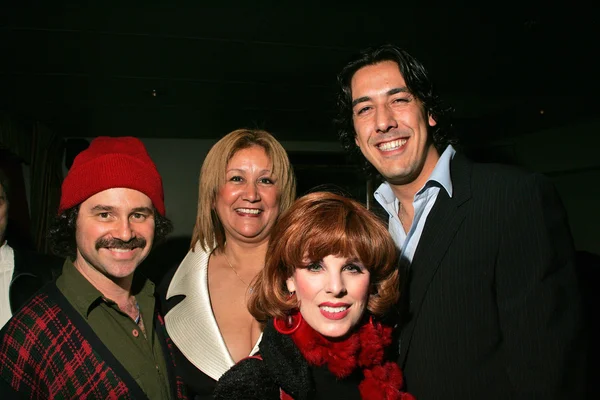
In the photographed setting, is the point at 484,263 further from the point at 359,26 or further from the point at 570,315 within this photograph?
the point at 359,26

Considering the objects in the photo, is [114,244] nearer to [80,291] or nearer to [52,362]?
[80,291]

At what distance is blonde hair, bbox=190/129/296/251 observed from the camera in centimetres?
221

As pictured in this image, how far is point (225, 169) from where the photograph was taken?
220 cm

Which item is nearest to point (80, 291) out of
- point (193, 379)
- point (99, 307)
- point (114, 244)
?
point (99, 307)

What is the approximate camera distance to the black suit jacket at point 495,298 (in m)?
1.38

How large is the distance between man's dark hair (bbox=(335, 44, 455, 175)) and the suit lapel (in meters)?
0.35

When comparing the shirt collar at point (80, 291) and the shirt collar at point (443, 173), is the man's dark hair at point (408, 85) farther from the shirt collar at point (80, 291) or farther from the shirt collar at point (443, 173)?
the shirt collar at point (80, 291)

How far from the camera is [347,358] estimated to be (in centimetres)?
137

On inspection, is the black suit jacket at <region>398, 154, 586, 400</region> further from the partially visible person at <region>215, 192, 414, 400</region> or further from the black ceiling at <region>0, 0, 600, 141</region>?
the black ceiling at <region>0, 0, 600, 141</region>

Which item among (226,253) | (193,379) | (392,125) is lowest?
(193,379)

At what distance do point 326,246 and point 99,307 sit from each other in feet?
2.97

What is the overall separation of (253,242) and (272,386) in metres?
1.03

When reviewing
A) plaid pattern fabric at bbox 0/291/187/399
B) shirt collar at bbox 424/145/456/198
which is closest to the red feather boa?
shirt collar at bbox 424/145/456/198

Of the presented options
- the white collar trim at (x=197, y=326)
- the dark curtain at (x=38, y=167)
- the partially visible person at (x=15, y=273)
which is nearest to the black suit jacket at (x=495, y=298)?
the white collar trim at (x=197, y=326)
